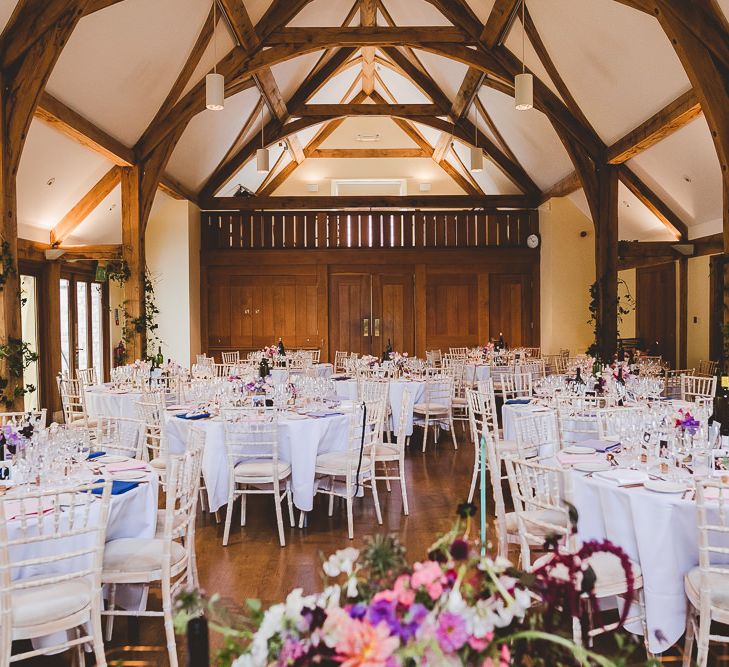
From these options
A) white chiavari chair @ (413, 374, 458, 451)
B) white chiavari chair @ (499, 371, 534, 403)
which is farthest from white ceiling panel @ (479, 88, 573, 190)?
white chiavari chair @ (413, 374, 458, 451)

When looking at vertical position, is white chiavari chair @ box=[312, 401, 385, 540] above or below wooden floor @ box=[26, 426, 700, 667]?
above

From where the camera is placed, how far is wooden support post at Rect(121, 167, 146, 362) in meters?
10.8

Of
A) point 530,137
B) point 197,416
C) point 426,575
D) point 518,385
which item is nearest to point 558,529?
point 426,575

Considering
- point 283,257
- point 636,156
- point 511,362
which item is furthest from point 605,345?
point 283,257

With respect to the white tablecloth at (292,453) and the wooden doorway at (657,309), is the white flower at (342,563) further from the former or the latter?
the wooden doorway at (657,309)

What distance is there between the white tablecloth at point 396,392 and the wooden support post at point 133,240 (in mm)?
3692

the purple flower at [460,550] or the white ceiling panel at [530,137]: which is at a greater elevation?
the white ceiling panel at [530,137]

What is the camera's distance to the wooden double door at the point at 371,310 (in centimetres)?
1488

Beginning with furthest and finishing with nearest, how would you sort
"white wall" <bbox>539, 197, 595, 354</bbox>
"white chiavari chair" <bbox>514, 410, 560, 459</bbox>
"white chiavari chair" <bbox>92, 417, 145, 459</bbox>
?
"white wall" <bbox>539, 197, 595, 354</bbox>, "white chiavari chair" <bbox>92, 417, 145, 459</bbox>, "white chiavari chair" <bbox>514, 410, 560, 459</bbox>

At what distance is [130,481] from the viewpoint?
3.71 meters

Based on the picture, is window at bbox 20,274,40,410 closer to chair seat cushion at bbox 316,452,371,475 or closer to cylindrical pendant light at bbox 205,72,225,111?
cylindrical pendant light at bbox 205,72,225,111

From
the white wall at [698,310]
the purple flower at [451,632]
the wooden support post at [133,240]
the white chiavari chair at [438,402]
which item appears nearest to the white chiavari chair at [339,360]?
the wooden support post at [133,240]

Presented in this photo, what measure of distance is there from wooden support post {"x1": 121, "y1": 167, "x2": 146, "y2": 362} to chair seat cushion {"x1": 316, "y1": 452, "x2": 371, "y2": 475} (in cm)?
629

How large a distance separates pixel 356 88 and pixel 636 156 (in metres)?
6.35
